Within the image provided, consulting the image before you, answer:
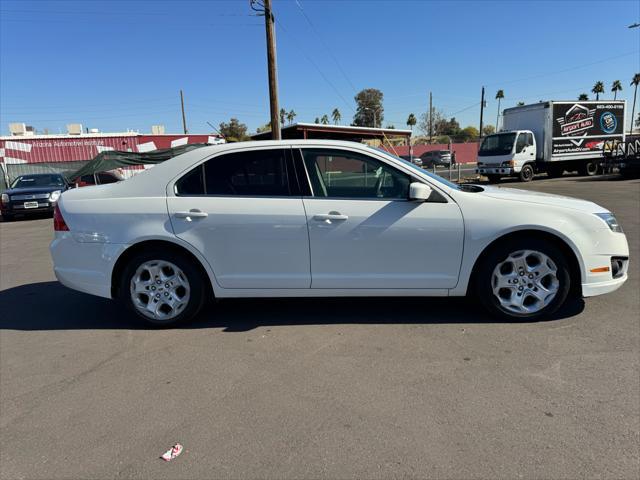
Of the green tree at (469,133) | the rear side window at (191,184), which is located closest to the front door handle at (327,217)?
the rear side window at (191,184)

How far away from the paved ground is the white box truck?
55.8ft

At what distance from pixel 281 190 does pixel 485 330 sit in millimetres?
2135

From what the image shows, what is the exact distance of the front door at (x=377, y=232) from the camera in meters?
3.72

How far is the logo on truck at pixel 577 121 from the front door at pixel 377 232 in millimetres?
19783

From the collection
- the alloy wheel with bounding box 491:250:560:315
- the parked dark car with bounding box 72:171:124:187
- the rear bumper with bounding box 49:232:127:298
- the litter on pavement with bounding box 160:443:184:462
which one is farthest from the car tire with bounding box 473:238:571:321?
the parked dark car with bounding box 72:171:124:187

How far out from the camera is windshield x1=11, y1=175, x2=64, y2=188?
14516 mm

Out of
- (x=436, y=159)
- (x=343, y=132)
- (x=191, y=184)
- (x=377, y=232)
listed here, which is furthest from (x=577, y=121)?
(x=191, y=184)

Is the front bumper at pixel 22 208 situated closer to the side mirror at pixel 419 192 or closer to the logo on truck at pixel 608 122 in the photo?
the side mirror at pixel 419 192

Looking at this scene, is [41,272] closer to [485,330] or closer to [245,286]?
[245,286]

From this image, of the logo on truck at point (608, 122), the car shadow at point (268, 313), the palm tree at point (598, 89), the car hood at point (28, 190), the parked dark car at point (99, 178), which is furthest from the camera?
the palm tree at point (598, 89)

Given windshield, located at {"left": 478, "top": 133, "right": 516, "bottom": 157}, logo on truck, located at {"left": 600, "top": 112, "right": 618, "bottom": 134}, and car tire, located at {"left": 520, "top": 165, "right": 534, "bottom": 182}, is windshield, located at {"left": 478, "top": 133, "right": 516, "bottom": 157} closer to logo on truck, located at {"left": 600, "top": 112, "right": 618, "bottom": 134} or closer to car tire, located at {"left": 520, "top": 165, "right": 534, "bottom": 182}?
car tire, located at {"left": 520, "top": 165, "right": 534, "bottom": 182}

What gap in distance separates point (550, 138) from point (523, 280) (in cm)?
1904

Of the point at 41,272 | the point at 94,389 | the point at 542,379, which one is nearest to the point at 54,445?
the point at 94,389

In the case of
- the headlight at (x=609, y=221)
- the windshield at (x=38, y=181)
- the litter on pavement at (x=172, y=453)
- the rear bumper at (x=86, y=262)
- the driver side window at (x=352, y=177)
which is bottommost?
the litter on pavement at (x=172, y=453)
